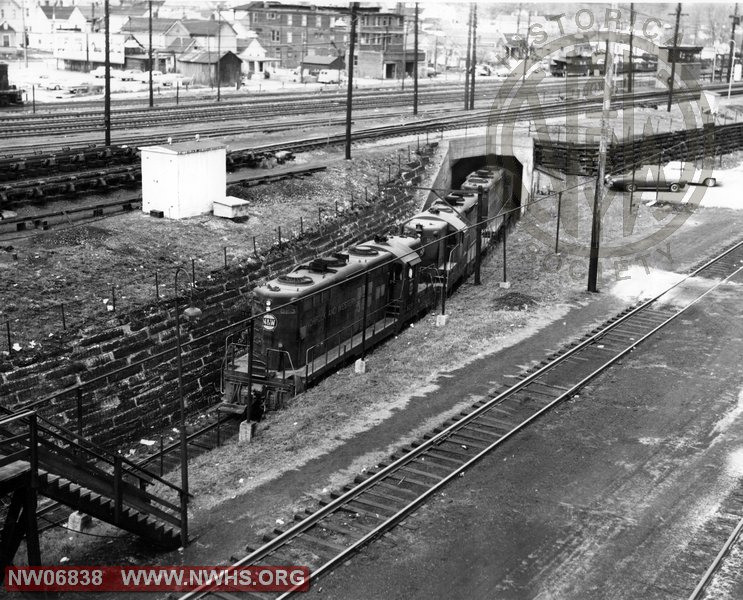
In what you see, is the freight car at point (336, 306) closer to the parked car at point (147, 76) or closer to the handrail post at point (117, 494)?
the handrail post at point (117, 494)

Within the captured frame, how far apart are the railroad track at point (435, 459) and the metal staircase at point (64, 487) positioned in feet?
6.71

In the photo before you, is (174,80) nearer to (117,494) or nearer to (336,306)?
(336,306)

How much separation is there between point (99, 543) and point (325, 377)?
36.5ft

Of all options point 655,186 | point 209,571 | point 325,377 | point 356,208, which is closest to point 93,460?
point 325,377

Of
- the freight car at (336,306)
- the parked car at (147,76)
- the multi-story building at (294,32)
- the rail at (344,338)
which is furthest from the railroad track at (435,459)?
the multi-story building at (294,32)

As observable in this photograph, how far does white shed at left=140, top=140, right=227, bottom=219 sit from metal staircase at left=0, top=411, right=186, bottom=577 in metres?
21.4

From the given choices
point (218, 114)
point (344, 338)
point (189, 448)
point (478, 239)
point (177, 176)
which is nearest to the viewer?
point (189, 448)

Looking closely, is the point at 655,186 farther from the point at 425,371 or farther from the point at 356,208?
the point at 425,371

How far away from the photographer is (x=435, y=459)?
21734mm

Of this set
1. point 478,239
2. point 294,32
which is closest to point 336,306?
point 478,239

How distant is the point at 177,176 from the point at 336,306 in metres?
12.0

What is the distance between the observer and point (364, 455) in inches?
866

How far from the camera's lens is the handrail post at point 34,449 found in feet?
47.8

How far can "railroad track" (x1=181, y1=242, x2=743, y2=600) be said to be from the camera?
58.1 ft
